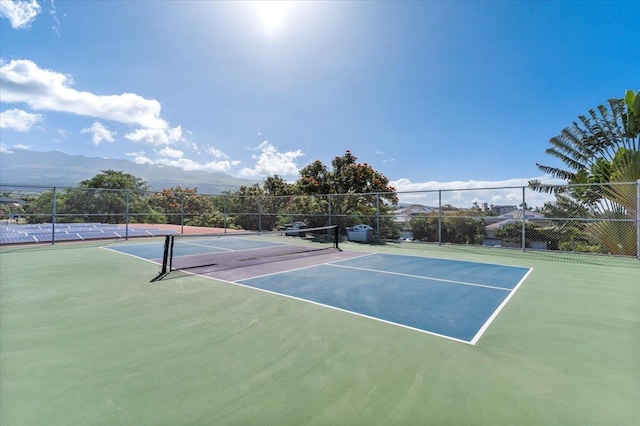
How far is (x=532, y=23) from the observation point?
13.2m

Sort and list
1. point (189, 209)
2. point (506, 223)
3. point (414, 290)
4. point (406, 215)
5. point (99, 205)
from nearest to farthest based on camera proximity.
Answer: point (414, 290) < point (506, 223) < point (406, 215) < point (99, 205) < point (189, 209)

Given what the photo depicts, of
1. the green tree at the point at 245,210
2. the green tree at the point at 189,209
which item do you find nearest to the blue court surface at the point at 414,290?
the green tree at the point at 245,210

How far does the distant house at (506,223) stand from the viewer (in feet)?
37.5

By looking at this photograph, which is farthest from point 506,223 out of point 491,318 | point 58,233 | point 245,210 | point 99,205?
point 99,205

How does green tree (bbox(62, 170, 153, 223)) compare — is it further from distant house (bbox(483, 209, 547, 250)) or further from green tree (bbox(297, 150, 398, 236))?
distant house (bbox(483, 209, 547, 250))

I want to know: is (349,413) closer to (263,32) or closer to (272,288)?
(272,288)

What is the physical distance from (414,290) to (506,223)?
899 centimetres

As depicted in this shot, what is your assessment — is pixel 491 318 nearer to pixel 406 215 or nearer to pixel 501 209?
pixel 501 209

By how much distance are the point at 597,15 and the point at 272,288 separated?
57.4 ft

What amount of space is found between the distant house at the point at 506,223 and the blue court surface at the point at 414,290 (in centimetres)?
390

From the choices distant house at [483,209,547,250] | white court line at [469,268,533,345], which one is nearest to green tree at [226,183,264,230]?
distant house at [483,209,547,250]

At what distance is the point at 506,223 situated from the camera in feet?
41.3

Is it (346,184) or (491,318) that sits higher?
(346,184)

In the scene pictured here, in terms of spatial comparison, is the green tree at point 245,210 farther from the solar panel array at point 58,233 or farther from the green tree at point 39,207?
the green tree at point 39,207
